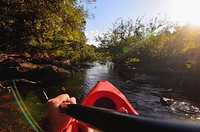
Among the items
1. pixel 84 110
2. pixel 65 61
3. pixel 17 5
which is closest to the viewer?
pixel 84 110

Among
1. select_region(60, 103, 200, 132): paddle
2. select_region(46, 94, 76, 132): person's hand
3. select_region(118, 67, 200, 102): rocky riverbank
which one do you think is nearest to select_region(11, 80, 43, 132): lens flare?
select_region(46, 94, 76, 132): person's hand

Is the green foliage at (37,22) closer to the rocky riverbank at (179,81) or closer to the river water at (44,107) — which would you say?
the river water at (44,107)

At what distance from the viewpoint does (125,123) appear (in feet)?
1.89

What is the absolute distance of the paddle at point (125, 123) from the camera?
1.59 ft

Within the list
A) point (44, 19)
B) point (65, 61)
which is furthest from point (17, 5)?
point (65, 61)

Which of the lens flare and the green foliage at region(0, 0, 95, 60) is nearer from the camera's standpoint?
the lens flare

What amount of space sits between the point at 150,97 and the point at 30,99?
304 inches

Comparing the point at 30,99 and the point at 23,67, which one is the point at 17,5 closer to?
the point at 30,99

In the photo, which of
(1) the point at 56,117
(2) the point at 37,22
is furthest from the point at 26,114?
(1) the point at 56,117

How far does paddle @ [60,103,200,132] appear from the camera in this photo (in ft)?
1.59

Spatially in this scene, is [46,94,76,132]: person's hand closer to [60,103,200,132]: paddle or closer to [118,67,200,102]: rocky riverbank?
[60,103,200,132]: paddle

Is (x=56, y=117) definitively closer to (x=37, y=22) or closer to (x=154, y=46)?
(x=37, y=22)

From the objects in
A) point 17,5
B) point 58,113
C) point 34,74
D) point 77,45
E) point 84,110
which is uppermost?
point 17,5

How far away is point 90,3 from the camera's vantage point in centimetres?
941
